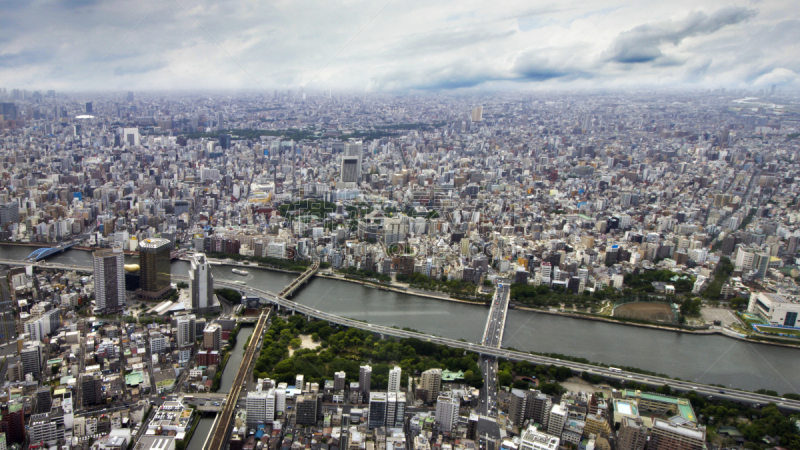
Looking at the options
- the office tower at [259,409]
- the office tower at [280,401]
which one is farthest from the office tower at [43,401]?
the office tower at [280,401]

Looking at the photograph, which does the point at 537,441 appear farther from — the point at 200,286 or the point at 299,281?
the point at 299,281

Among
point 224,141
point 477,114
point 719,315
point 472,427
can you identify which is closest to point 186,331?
point 472,427

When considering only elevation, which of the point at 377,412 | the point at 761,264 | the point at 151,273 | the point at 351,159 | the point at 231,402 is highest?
the point at 351,159

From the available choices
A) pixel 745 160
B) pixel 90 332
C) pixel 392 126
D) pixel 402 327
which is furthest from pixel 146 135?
pixel 745 160

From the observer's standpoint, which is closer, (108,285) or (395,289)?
(108,285)

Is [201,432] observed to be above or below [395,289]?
below

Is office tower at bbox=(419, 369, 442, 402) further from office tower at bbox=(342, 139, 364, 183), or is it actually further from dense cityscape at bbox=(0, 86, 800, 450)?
office tower at bbox=(342, 139, 364, 183)

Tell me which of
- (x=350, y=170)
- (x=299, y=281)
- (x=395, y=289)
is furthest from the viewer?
(x=350, y=170)

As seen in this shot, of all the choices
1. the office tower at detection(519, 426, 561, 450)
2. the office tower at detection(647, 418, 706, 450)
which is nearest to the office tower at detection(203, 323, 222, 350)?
the office tower at detection(519, 426, 561, 450)
